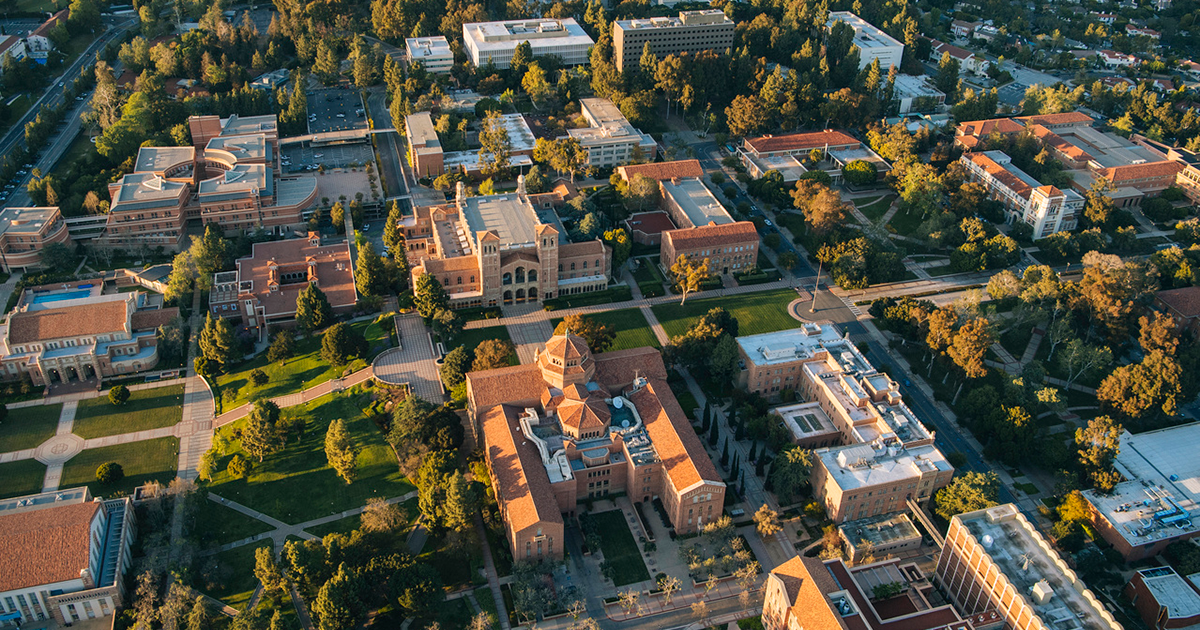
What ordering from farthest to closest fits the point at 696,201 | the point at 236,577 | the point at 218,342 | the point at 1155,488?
the point at 696,201 → the point at 218,342 → the point at 1155,488 → the point at 236,577

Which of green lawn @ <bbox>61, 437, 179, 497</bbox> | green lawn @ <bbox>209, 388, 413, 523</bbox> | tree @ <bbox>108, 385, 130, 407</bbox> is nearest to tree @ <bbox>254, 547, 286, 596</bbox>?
green lawn @ <bbox>209, 388, 413, 523</bbox>

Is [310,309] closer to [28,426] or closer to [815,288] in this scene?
[28,426]

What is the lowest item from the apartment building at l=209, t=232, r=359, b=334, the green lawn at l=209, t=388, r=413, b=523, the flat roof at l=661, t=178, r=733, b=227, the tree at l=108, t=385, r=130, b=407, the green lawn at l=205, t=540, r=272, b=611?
the green lawn at l=205, t=540, r=272, b=611

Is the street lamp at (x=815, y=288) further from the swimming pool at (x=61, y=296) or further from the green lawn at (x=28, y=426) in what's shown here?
the swimming pool at (x=61, y=296)

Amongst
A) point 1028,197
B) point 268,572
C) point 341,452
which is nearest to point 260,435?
point 341,452

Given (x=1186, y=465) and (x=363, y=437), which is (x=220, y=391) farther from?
(x=1186, y=465)

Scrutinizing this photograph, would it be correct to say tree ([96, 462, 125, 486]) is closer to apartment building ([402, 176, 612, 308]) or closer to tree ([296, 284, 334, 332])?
tree ([296, 284, 334, 332])
